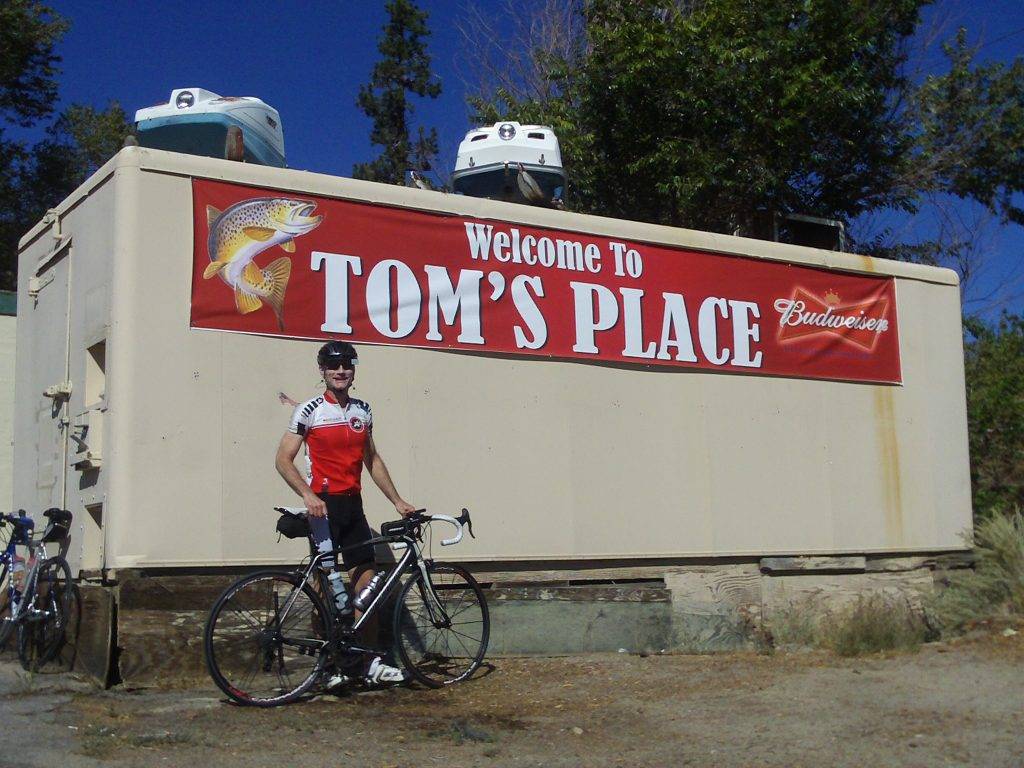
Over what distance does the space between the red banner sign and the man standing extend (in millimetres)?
908

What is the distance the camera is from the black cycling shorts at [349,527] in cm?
681

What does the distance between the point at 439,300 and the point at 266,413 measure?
1528mm

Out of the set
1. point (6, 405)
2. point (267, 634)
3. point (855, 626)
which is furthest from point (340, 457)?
point (6, 405)

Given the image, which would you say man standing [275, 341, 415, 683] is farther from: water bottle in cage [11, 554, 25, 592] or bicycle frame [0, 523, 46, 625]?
water bottle in cage [11, 554, 25, 592]

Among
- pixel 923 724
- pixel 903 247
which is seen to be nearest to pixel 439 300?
pixel 923 724

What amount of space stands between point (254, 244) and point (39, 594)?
2644 millimetres

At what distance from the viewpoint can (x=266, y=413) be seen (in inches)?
298

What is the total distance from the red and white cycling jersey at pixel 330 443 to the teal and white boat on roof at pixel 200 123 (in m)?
2.66

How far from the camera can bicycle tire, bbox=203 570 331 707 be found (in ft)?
21.0

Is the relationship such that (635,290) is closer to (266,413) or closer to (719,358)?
(719,358)

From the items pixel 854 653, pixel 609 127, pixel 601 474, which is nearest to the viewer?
pixel 854 653

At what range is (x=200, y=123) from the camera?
28.6 feet

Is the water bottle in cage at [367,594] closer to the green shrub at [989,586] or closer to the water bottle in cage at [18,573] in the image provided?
the water bottle in cage at [18,573]

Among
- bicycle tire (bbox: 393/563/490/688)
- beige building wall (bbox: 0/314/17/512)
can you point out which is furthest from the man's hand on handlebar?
beige building wall (bbox: 0/314/17/512)
